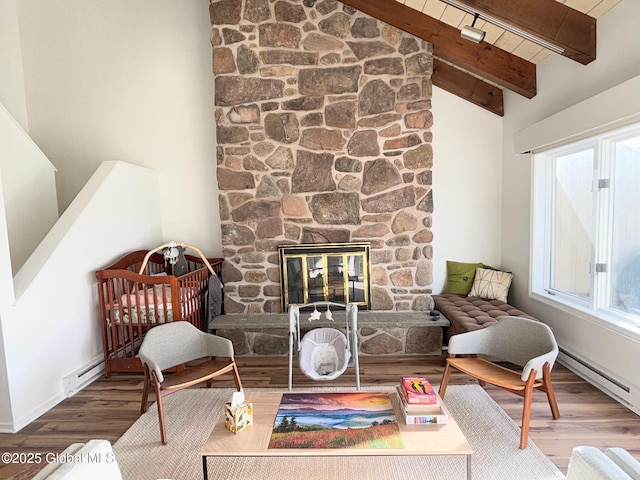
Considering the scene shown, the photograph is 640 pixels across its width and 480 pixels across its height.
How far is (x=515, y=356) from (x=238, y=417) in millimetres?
2077

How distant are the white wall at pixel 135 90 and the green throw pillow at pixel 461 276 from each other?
2812mm

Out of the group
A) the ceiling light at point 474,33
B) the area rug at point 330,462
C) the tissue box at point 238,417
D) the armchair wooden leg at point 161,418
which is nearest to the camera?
the tissue box at point 238,417

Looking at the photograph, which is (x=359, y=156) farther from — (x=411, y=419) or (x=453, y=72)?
(x=411, y=419)

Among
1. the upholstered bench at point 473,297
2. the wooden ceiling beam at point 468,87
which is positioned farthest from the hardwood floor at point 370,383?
the wooden ceiling beam at point 468,87

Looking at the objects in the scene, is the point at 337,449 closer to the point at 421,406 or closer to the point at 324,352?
the point at 421,406

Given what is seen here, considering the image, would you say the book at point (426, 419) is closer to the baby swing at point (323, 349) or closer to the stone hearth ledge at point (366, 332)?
the baby swing at point (323, 349)

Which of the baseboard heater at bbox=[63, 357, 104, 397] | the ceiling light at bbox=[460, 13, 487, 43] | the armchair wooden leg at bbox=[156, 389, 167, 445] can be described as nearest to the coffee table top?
the armchair wooden leg at bbox=[156, 389, 167, 445]

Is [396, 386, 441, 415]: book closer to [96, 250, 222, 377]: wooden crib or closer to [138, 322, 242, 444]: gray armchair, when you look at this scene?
[138, 322, 242, 444]: gray armchair

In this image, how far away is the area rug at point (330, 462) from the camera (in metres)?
2.10

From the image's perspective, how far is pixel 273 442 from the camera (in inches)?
71.0

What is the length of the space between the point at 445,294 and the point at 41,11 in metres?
5.88

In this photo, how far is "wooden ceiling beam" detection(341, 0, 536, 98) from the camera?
351cm

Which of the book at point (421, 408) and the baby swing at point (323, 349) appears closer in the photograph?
the book at point (421, 408)

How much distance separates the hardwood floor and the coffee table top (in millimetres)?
852
